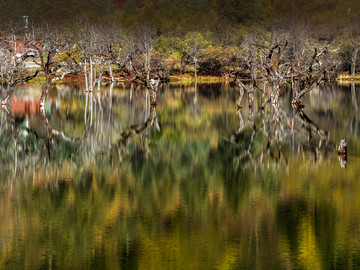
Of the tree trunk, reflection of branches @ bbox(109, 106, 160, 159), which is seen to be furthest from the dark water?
the tree trunk

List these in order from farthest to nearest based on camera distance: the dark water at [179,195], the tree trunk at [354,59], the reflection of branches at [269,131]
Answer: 1. the tree trunk at [354,59]
2. the reflection of branches at [269,131]
3. the dark water at [179,195]

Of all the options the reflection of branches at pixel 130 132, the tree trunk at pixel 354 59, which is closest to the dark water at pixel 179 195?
the reflection of branches at pixel 130 132

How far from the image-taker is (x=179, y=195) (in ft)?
86.9

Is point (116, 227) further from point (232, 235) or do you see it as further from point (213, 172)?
point (213, 172)

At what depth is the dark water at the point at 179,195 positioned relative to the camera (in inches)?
730

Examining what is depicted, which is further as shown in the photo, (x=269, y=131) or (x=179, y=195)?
(x=269, y=131)

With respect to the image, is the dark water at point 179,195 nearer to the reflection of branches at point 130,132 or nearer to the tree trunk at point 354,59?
the reflection of branches at point 130,132

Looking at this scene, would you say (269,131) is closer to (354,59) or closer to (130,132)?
(130,132)

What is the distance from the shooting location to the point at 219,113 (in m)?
62.7

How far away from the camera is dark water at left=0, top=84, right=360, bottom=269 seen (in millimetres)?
18531

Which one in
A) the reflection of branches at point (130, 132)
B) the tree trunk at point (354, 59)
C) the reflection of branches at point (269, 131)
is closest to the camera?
the reflection of branches at point (269, 131)

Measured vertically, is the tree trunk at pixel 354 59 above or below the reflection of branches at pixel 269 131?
above

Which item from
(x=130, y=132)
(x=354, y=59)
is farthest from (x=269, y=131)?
(x=354, y=59)

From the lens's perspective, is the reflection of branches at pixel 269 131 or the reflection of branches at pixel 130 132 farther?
the reflection of branches at pixel 130 132
